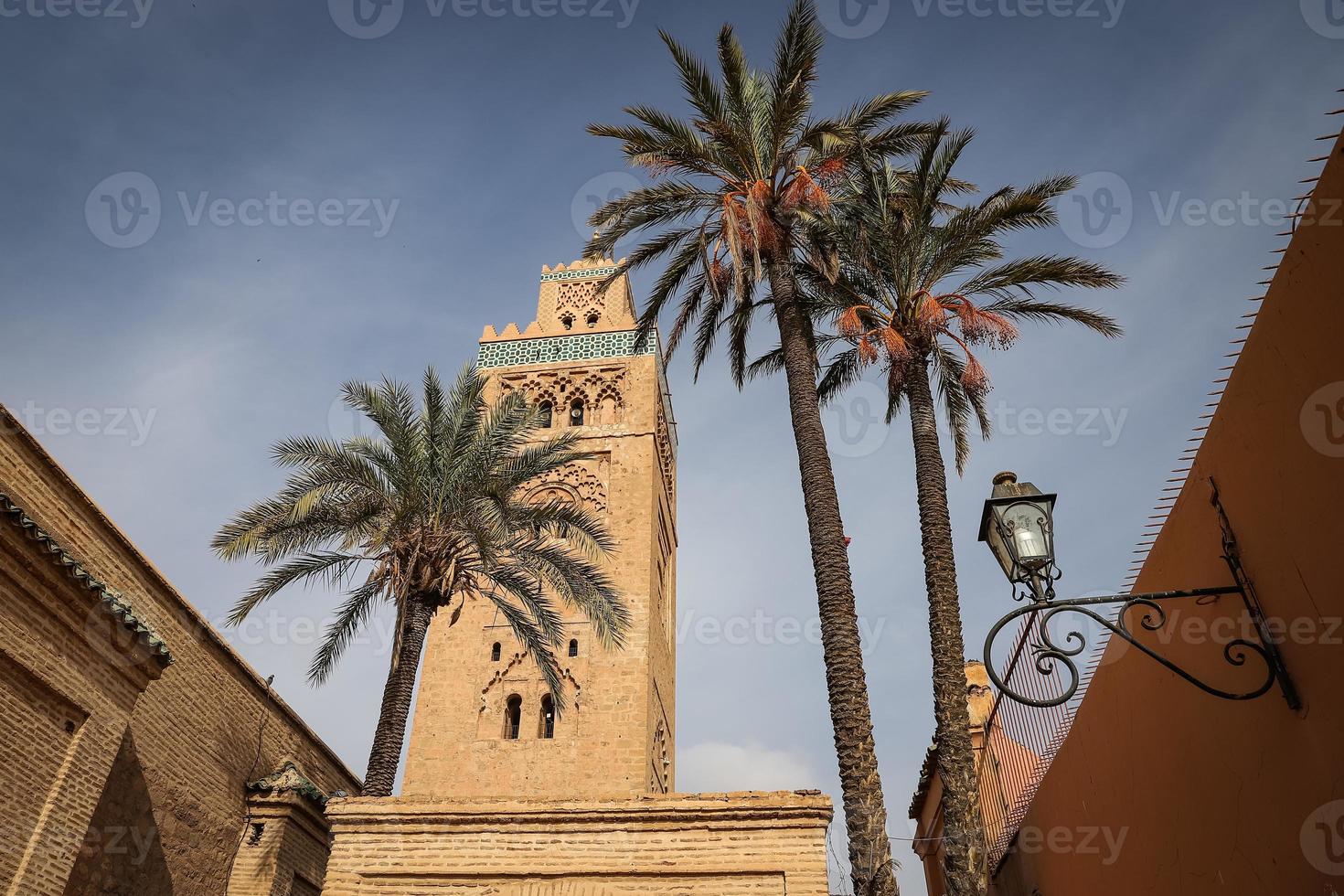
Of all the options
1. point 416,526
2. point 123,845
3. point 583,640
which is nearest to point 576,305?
point 583,640

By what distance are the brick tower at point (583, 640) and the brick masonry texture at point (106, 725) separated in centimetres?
542

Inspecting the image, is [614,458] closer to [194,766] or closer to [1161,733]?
[194,766]

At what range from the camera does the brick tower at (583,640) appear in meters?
19.1

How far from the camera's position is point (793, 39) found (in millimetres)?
10602

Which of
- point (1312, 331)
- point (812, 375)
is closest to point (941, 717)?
→ point (812, 375)

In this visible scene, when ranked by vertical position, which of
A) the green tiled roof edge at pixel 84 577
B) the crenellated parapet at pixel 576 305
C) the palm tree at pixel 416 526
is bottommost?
the green tiled roof edge at pixel 84 577

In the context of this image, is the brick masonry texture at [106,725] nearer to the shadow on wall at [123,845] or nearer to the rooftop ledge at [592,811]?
the shadow on wall at [123,845]

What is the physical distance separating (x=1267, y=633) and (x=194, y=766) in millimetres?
11240

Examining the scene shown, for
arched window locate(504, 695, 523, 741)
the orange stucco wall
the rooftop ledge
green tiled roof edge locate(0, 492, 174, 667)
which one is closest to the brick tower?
arched window locate(504, 695, 523, 741)

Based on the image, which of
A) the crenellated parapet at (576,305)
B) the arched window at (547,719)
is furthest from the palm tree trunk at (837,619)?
the crenellated parapet at (576,305)

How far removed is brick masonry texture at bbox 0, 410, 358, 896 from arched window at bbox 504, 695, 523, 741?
238 inches

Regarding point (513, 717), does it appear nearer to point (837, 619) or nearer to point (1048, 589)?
point (837, 619)

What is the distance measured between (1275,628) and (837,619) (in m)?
4.38

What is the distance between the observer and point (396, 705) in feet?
37.1
